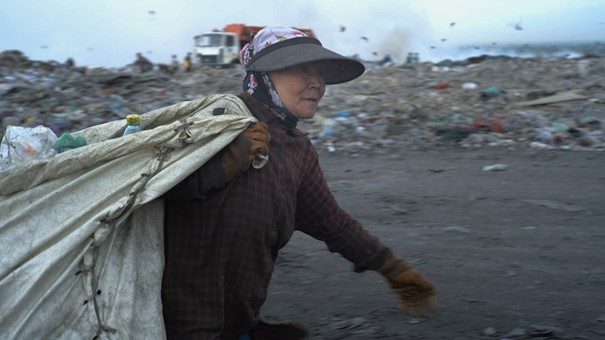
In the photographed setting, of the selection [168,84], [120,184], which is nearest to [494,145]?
[168,84]

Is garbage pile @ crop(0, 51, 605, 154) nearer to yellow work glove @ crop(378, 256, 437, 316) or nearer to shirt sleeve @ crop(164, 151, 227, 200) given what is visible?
yellow work glove @ crop(378, 256, 437, 316)

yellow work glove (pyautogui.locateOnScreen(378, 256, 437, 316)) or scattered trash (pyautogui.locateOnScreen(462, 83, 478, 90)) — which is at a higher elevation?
scattered trash (pyautogui.locateOnScreen(462, 83, 478, 90))

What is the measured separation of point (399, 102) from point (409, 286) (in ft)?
24.6

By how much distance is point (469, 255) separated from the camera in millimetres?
3754

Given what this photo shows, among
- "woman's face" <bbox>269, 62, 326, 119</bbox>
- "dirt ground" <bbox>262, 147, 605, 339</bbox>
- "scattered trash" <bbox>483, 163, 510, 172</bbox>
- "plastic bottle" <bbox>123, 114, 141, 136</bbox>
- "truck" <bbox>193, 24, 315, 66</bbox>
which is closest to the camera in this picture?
"plastic bottle" <bbox>123, 114, 141, 136</bbox>

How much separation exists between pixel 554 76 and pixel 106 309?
36.5 feet

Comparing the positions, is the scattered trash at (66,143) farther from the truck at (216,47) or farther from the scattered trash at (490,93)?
the truck at (216,47)

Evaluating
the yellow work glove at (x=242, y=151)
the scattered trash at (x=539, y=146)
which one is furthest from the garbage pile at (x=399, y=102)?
the yellow work glove at (x=242, y=151)

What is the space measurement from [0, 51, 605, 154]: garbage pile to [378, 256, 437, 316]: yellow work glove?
5.29m

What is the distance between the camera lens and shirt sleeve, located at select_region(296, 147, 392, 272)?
2262mm

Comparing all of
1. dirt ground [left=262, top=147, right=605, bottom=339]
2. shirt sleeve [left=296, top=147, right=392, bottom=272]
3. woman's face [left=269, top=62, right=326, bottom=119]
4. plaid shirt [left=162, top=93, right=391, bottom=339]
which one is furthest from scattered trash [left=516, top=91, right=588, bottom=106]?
plaid shirt [left=162, top=93, right=391, bottom=339]

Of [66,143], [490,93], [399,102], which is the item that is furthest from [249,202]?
[490,93]

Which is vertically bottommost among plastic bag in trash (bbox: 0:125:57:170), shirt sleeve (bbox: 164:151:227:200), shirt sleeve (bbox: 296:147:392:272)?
shirt sleeve (bbox: 296:147:392:272)

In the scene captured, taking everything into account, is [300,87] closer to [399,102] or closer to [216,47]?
[399,102]
